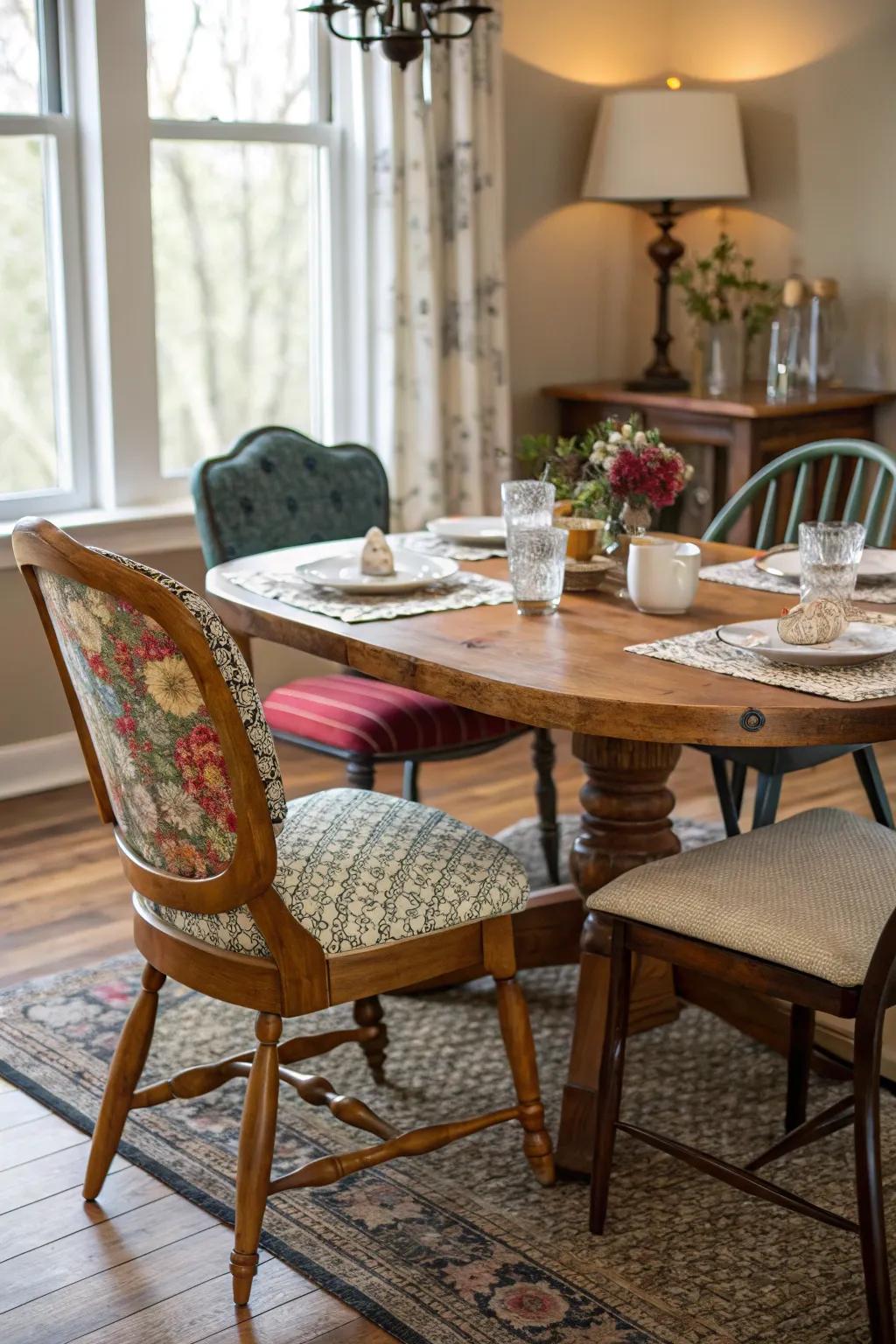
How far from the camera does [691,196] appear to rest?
4230 mm

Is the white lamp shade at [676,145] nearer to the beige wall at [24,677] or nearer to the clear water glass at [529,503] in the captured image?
the beige wall at [24,677]

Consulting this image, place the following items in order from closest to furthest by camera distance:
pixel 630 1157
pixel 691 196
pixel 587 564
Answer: pixel 630 1157 < pixel 587 564 < pixel 691 196

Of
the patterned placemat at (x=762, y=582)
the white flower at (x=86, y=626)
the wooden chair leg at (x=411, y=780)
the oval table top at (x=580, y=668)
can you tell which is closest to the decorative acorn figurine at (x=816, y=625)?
the oval table top at (x=580, y=668)

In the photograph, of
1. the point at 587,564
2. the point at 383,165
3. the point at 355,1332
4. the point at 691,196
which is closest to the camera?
the point at 355,1332

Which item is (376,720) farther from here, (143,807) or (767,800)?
(143,807)

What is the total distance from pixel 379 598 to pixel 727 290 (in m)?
2.54

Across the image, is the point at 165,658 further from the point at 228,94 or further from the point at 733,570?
the point at 228,94

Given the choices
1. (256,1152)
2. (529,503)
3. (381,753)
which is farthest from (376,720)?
(256,1152)

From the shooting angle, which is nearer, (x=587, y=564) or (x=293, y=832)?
(x=293, y=832)

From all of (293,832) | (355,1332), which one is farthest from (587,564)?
(355,1332)

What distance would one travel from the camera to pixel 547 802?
3135 millimetres

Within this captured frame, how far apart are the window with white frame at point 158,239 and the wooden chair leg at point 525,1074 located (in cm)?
216

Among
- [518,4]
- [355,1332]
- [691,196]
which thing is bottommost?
[355,1332]

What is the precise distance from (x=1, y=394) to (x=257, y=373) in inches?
27.6
